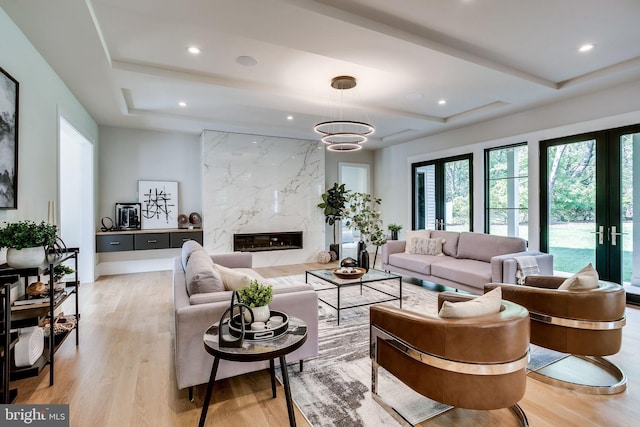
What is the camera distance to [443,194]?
22.9 ft

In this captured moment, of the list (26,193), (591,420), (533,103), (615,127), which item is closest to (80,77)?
(26,193)

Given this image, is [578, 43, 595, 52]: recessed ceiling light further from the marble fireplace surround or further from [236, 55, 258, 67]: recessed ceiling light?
the marble fireplace surround

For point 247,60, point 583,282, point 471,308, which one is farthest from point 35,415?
point 583,282

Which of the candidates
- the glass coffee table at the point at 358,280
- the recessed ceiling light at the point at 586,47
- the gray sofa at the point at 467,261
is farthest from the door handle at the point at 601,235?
the glass coffee table at the point at 358,280

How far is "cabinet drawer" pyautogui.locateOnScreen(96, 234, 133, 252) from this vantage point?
18.5ft

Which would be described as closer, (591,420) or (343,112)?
(591,420)

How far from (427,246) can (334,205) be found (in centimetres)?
279

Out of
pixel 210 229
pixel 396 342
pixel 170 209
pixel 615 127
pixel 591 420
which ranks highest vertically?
pixel 615 127

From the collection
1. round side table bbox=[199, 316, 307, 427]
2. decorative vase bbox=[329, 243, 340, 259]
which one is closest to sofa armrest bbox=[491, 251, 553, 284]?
round side table bbox=[199, 316, 307, 427]

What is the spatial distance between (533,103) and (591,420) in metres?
4.43

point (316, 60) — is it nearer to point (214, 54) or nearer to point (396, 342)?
point (214, 54)

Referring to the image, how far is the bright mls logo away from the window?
6111 mm

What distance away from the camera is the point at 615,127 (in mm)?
4289

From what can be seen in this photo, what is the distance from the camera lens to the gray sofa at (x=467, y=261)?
157 inches
